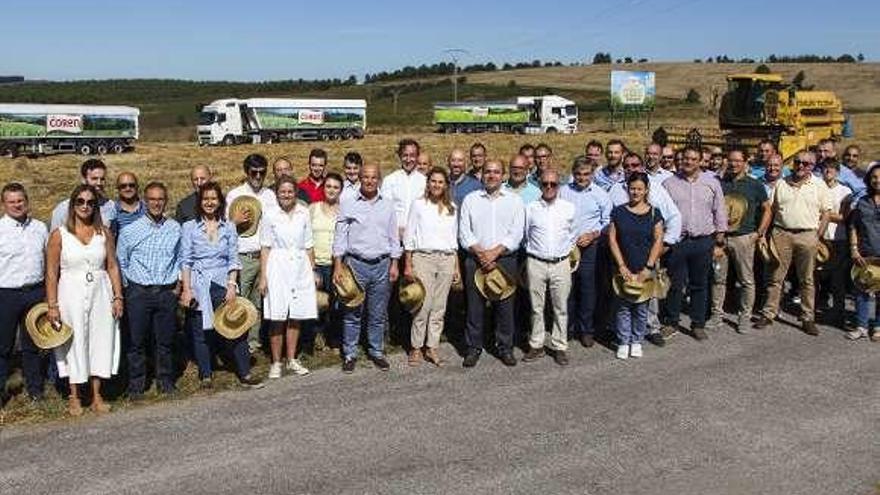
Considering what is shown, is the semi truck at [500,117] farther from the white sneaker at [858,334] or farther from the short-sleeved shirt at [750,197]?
the white sneaker at [858,334]

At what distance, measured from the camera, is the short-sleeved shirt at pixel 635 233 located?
762cm

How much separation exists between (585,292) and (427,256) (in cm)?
170

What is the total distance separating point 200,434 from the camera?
5.90 metres

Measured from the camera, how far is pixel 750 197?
8.44m

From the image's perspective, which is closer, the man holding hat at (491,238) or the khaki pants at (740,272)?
the man holding hat at (491,238)

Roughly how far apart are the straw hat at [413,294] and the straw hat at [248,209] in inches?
56.7

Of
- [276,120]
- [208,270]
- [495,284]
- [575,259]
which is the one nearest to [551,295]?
[575,259]

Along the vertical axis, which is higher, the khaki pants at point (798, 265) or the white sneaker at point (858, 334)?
the khaki pants at point (798, 265)

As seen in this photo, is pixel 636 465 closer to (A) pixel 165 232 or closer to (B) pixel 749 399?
(B) pixel 749 399

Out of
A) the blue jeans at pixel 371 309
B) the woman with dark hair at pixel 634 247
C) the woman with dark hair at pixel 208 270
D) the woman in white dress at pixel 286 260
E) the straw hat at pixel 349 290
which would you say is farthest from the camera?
the woman with dark hair at pixel 634 247

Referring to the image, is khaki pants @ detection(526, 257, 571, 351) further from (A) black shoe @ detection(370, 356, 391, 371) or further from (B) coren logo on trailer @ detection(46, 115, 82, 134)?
(B) coren logo on trailer @ detection(46, 115, 82, 134)

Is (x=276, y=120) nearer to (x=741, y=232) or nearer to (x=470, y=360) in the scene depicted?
(x=741, y=232)

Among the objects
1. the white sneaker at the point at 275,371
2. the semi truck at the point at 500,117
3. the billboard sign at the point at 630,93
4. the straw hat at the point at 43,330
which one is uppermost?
the billboard sign at the point at 630,93

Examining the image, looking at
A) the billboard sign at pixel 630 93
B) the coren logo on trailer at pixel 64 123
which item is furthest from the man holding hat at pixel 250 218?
the billboard sign at pixel 630 93
